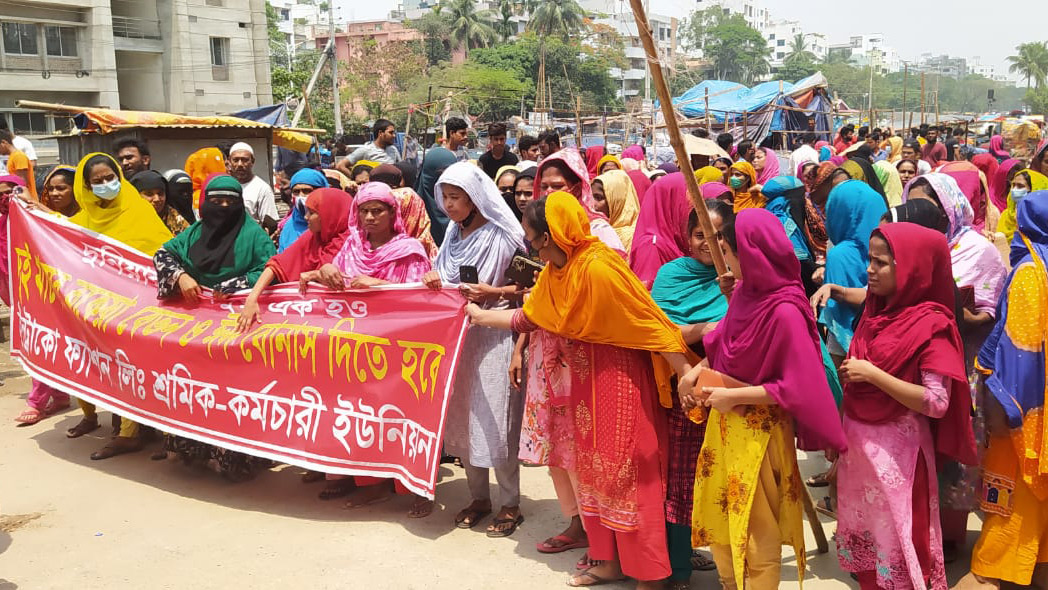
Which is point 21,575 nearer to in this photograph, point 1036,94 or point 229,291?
point 229,291

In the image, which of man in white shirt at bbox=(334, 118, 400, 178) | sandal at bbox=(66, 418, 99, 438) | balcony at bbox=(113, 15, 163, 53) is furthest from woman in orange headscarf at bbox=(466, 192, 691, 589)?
balcony at bbox=(113, 15, 163, 53)

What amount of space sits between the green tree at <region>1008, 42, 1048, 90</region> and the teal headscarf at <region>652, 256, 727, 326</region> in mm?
126502

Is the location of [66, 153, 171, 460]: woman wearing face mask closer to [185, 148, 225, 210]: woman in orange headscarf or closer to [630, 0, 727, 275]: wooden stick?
[185, 148, 225, 210]: woman in orange headscarf

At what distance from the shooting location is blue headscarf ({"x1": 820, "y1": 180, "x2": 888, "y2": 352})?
4207mm

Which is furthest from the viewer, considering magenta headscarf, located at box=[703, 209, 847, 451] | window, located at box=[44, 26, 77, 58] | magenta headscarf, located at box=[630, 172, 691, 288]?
window, located at box=[44, 26, 77, 58]

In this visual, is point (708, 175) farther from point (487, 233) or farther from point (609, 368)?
point (609, 368)

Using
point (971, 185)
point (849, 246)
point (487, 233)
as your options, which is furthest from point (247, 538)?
point (971, 185)

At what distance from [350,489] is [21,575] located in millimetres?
1538

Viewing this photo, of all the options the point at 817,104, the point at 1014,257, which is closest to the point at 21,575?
the point at 1014,257

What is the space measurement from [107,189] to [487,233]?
266cm

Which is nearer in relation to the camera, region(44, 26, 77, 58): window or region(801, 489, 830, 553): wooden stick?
region(801, 489, 830, 553): wooden stick

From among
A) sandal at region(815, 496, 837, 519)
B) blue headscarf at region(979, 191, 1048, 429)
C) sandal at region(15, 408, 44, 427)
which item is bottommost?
sandal at region(15, 408, 44, 427)

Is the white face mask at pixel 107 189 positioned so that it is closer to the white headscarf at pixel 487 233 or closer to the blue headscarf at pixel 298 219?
the blue headscarf at pixel 298 219

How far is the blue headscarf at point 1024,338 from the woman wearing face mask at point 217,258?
11.8 ft
